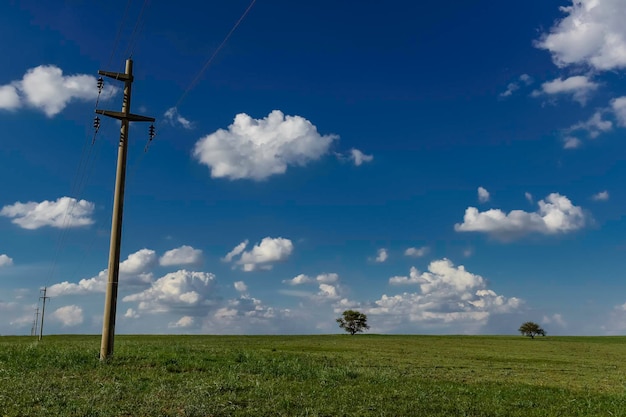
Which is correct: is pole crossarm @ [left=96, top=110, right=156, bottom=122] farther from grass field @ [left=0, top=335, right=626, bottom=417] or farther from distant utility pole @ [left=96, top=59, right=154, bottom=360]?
grass field @ [left=0, top=335, right=626, bottom=417]

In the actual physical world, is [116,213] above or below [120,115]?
below

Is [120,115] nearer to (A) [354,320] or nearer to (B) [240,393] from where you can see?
(B) [240,393]

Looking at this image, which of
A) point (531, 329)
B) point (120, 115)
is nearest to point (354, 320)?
point (531, 329)

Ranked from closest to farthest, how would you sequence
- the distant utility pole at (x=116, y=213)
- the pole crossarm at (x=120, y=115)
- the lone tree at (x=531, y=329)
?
the distant utility pole at (x=116, y=213)
the pole crossarm at (x=120, y=115)
the lone tree at (x=531, y=329)

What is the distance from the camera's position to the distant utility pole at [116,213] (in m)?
25.6

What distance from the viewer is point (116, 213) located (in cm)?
2716

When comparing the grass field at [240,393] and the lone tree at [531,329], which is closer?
the grass field at [240,393]

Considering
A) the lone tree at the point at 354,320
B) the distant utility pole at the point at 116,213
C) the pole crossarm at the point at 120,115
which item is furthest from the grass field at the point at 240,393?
the lone tree at the point at 354,320

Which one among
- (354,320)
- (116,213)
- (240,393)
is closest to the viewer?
(240,393)

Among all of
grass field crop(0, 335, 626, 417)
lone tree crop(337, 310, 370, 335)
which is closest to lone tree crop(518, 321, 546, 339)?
lone tree crop(337, 310, 370, 335)

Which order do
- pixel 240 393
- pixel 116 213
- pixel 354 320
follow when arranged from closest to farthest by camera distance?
pixel 240 393, pixel 116 213, pixel 354 320

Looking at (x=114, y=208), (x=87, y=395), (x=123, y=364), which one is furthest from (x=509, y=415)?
(x=114, y=208)

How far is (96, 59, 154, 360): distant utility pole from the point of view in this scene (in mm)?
25641

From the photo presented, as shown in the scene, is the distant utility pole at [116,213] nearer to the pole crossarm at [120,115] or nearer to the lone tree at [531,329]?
the pole crossarm at [120,115]
